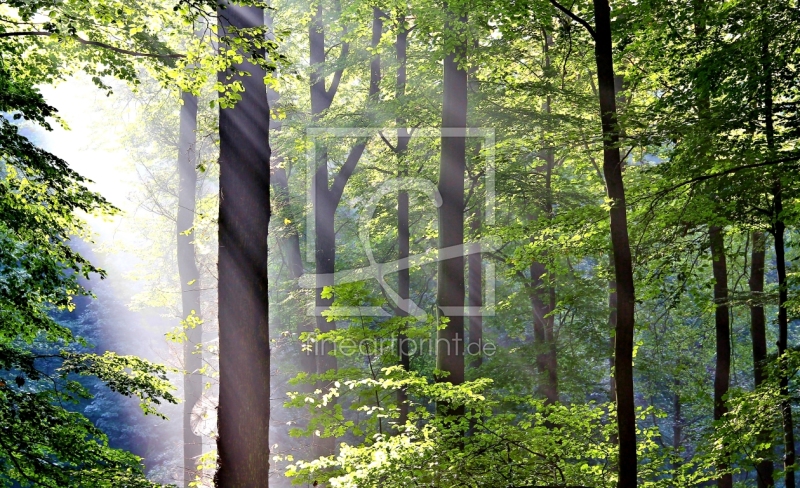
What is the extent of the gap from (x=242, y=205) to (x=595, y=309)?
1156cm

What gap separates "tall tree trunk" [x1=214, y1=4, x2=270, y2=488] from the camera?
5.46 m

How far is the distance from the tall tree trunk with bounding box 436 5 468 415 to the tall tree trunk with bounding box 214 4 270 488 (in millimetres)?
4021

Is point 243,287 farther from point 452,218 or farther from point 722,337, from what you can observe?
point 722,337

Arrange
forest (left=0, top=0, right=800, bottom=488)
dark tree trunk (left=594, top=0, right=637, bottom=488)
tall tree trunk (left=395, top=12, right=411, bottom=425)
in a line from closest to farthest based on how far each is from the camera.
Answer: forest (left=0, top=0, right=800, bottom=488), dark tree trunk (left=594, top=0, right=637, bottom=488), tall tree trunk (left=395, top=12, right=411, bottom=425)

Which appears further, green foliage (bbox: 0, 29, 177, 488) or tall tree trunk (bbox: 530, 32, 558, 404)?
tall tree trunk (bbox: 530, 32, 558, 404)

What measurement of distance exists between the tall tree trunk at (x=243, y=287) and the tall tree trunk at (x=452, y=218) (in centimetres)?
402

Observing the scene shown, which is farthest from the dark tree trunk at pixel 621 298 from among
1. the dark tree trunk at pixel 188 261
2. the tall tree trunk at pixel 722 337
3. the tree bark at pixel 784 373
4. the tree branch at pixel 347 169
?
the dark tree trunk at pixel 188 261

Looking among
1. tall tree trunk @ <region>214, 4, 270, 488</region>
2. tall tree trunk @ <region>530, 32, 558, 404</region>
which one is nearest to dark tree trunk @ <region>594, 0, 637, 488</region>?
tall tree trunk @ <region>214, 4, 270, 488</region>

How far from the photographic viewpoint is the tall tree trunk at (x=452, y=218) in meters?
9.27

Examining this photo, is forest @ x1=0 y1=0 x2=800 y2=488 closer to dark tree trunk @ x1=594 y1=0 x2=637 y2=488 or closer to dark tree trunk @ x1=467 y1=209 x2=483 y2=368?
dark tree trunk @ x1=594 y1=0 x2=637 y2=488

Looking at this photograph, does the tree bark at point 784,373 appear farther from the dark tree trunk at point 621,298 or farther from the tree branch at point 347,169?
the tree branch at point 347,169

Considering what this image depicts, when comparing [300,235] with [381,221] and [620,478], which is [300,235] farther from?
[620,478]

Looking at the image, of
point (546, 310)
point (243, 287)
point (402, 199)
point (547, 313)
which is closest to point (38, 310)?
point (243, 287)

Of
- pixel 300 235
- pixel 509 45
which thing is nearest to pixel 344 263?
pixel 300 235
